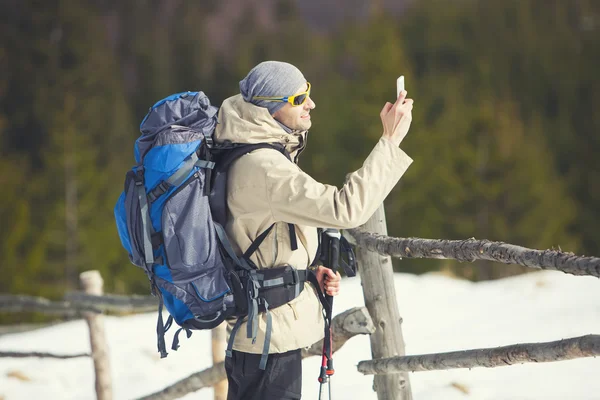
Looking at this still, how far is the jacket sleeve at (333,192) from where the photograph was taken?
7.95ft

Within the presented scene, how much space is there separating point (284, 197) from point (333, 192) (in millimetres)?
169

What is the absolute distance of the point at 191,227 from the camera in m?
2.48

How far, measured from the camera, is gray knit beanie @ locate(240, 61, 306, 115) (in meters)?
2.60

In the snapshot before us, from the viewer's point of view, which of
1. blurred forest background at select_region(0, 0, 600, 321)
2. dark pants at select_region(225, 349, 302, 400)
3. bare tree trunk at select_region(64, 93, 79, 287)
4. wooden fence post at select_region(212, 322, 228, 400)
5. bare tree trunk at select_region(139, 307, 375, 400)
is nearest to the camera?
dark pants at select_region(225, 349, 302, 400)

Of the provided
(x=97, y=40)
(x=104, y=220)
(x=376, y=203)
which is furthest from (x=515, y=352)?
(x=97, y=40)

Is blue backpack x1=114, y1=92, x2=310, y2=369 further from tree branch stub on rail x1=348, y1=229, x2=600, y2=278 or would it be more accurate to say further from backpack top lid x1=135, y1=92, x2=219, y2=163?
tree branch stub on rail x1=348, y1=229, x2=600, y2=278

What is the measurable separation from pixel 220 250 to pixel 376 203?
24.0 inches

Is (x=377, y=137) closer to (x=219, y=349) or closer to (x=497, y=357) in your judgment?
(x=219, y=349)

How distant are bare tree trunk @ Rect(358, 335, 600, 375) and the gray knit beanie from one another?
52.6 inches

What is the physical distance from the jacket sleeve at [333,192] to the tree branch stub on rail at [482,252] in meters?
0.56

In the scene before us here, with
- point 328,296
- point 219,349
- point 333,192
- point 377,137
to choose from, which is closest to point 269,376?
point 328,296

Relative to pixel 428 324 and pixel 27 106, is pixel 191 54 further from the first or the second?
pixel 428 324

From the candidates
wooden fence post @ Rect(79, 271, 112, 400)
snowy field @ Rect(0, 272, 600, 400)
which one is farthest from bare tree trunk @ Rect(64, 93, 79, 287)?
wooden fence post @ Rect(79, 271, 112, 400)

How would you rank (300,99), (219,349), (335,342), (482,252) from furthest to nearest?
(219,349) < (335,342) < (482,252) < (300,99)
